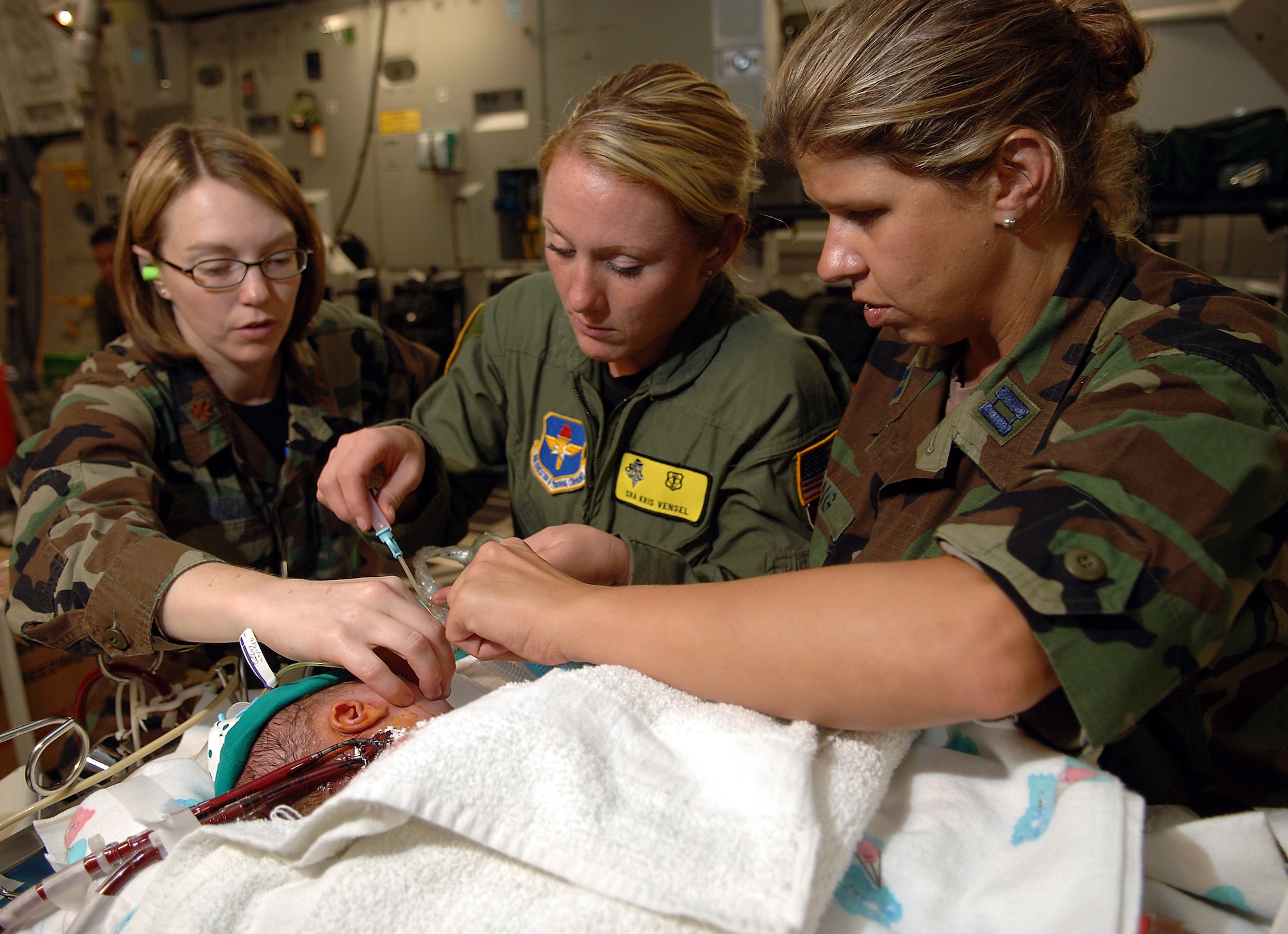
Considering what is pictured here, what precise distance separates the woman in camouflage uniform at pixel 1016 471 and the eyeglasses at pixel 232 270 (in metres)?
1.00

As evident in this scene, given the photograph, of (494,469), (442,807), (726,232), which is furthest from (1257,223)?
(442,807)

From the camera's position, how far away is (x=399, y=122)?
5047 millimetres

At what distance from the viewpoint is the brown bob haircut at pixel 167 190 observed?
5.50ft

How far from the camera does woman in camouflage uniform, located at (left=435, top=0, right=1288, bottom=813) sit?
0.73 m

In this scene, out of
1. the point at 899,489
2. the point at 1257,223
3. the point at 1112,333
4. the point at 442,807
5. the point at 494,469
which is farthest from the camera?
the point at 1257,223

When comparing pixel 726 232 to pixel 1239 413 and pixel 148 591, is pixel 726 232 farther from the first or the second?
Answer: pixel 148 591

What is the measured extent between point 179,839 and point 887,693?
2.26 feet

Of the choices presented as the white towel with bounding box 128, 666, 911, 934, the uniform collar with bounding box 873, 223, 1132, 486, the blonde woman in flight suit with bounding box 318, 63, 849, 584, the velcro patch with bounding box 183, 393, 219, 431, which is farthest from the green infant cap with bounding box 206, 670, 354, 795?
the uniform collar with bounding box 873, 223, 1132, 486

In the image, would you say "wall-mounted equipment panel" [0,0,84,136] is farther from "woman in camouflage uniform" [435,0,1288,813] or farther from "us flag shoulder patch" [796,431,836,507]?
"woman in camouflage uniform" [435,0,1288,813]

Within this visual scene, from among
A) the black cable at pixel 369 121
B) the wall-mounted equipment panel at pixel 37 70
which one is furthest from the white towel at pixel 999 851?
the wall-mounted equipment panel at pixel 37 70

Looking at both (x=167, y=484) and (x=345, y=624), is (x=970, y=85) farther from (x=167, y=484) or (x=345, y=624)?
(x=167, y=484)

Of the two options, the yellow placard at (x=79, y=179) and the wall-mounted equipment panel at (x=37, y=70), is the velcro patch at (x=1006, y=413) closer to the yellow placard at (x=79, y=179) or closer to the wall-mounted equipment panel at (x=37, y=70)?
the wall-mounted equipment panel at (x=37, y=70)

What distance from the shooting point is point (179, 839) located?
0.82 m

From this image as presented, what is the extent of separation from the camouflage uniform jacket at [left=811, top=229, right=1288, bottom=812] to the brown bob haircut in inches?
55.7
